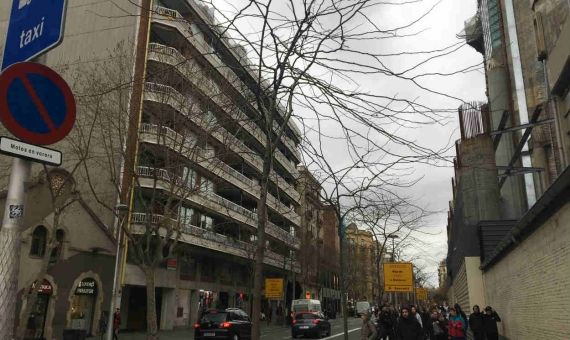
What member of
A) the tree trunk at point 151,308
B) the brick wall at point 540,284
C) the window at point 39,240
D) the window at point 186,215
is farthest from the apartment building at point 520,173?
the window at point 39,240

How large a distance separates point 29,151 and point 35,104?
0.34 metres

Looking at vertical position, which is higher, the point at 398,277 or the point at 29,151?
the point at 398,277

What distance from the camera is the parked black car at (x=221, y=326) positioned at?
2227 centimetres

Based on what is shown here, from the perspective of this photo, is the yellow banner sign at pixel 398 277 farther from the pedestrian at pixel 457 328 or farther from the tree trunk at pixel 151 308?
the tree trunk at pixel 151 308

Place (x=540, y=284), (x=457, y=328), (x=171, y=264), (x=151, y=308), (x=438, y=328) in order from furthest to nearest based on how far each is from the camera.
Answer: (x=171, y=264)
(x=151, y=308)
(x=438, y=328)
(x=457, y=328)
(x=540, y=284)

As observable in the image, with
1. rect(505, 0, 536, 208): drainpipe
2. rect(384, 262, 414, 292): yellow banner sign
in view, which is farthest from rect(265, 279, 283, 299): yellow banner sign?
rect(505, 0, 536, 208): drainpipe

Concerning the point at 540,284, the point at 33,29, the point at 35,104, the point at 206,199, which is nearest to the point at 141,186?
the point at 206,199

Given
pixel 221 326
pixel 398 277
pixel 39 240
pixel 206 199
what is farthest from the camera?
pixel 206 199

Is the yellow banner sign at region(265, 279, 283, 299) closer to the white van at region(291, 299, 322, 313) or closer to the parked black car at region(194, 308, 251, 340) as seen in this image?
the white van at region(291, 299, 322, 313)

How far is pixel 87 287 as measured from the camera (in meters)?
27.3

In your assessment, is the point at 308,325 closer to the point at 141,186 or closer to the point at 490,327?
the point at 141,186

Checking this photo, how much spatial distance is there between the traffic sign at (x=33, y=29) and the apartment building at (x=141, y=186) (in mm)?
9799

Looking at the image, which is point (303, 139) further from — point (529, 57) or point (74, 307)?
point (74, 307)

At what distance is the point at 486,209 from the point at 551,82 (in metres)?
8.35
